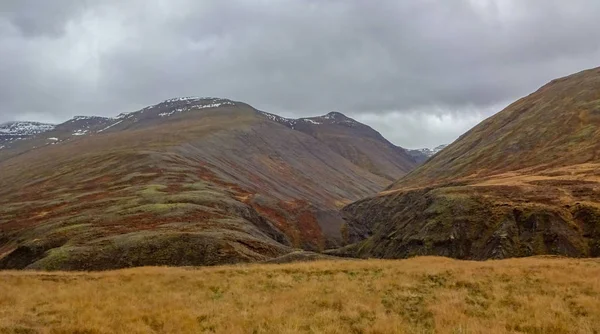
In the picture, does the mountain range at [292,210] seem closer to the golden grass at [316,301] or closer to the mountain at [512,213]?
the mountain at [512,213]

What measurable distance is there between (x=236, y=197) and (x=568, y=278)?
247 ft

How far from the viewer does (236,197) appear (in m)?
93.9

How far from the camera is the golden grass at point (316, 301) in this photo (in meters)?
14.6

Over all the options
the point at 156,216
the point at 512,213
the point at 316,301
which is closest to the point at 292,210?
the point at 156,216

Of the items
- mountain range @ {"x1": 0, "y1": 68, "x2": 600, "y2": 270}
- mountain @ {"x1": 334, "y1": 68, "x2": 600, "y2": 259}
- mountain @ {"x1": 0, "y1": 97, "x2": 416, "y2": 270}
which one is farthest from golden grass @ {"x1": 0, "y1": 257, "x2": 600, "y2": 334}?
mountain @ {"x1": 0, "y1": 97, "x2": 416, "y2": 270}

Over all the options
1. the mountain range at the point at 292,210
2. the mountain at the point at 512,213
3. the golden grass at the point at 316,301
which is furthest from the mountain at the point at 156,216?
the golden grass at the point at 316,301

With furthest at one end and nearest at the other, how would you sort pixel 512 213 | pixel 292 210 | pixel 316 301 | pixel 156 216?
pixel 292 210, pixel 156 216, pixel 512 213, pixel 316 301

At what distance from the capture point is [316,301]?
18797mm

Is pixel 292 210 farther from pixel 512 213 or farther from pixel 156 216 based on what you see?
pixel 512 213

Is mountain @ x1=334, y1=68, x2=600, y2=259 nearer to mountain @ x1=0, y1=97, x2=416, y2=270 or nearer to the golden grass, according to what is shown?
mountain @ x1=0, y1=97, x2=416, y2=270

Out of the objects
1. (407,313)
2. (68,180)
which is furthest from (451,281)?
(68,180)

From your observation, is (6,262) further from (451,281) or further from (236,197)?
(451,281)

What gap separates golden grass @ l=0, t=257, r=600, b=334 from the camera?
47.8 ft

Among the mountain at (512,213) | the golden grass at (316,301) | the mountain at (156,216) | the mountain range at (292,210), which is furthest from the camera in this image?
the mountain at (156,216)
